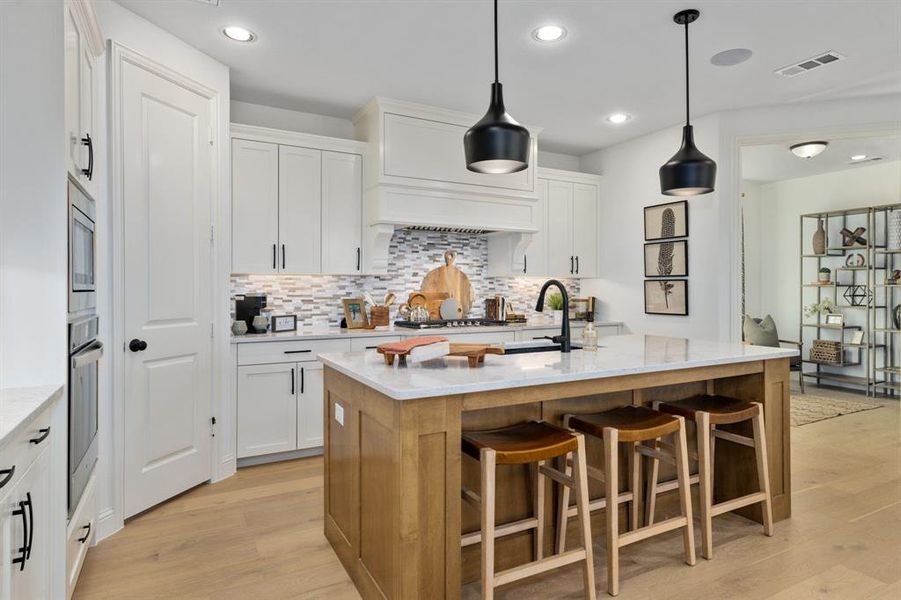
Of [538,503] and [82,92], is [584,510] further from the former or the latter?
[82,92]

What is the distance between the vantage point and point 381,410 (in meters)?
1.96

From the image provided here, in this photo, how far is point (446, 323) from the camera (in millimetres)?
4613

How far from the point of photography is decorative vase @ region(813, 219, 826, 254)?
261 inches

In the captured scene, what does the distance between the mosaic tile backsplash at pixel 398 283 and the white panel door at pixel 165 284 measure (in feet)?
3.25

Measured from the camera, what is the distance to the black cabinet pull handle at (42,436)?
1.61 m

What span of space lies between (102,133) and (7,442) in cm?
194

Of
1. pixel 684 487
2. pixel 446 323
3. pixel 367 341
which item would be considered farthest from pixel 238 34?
pixel 684 487

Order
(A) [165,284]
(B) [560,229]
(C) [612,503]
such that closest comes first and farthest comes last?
(C) [612,503], (A) [165,284], (B) [560,229]

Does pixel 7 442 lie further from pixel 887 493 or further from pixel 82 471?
pixel 887 493

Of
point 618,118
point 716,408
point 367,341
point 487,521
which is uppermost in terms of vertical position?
point 618,118

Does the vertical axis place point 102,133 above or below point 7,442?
above

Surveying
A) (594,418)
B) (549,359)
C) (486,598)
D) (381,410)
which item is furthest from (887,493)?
(381,410)

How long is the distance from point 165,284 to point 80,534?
135cm

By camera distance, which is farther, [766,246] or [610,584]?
[766,246]
